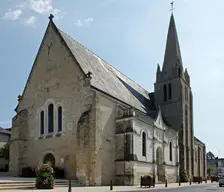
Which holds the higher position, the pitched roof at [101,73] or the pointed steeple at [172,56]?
the pointed steeple at [172,56]

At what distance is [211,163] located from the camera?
12419 cm

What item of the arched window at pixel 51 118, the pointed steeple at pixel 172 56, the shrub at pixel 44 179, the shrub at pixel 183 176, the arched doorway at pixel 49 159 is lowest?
the shrub at pixel 183 176

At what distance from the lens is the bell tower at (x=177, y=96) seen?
47.8 metres

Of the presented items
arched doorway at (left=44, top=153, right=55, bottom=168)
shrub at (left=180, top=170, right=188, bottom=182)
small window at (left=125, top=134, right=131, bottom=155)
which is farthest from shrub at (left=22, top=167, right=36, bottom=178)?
shrub at (left=180, top=170, right=188, bottom=182)

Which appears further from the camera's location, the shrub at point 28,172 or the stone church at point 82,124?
the shrub at point 28,172

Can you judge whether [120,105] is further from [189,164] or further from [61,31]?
[189,164]

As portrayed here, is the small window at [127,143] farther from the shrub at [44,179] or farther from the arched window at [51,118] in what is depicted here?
the shrub at [44,179]

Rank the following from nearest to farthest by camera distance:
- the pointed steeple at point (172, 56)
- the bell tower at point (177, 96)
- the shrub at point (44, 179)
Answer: the shrub at point (44, 179), the bell tower at point (177, 96), the pointed steeple at point (172, 56)

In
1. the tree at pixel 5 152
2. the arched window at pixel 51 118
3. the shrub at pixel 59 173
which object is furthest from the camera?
the tree at pixel 5 152

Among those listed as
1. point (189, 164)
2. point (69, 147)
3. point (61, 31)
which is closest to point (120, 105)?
point (69, 147)

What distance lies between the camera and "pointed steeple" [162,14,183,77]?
50.3m

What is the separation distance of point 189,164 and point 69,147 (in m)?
23.4

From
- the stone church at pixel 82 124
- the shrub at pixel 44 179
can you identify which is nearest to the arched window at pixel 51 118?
the stone church at pixel 82 124

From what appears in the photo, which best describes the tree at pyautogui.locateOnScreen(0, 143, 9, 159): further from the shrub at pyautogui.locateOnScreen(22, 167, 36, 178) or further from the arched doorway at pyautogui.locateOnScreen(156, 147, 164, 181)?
the arched doorway at pyautogui.locateOnScreen(156, 147, 164, 181)
